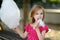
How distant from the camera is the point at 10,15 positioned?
4.71 feet

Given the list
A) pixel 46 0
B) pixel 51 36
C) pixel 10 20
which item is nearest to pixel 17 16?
pixel 10 20

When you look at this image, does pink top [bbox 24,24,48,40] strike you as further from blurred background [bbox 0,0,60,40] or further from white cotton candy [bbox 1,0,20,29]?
blurred background [bbox 0,0,60,40]

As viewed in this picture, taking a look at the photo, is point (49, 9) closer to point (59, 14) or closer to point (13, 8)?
point (59, 14)

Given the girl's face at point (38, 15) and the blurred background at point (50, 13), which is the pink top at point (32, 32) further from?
the blurred background at point (50, 13)

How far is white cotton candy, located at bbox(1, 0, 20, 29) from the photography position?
55.9 inches

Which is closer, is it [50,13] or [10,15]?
[10,15]

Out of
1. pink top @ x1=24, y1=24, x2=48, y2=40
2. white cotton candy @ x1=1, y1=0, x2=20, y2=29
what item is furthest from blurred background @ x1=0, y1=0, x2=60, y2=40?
white cotton candy @ x1=1, y1=0, x2=20, y2=29

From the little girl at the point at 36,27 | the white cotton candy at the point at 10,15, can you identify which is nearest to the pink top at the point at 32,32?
the little girl at the point at 36,27

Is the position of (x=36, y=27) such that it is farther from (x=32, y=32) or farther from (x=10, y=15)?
(x=10, y=15)

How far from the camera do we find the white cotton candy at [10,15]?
1420mm

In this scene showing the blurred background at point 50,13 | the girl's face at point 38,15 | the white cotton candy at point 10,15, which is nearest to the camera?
the white cotton candy at point 10,15

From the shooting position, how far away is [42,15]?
161 cm

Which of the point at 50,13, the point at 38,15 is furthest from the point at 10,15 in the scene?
the point at 50,13

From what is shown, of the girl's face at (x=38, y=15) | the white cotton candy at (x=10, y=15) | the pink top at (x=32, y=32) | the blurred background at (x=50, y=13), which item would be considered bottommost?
the blurred background at (x=50, y=13)
